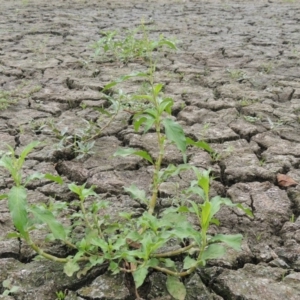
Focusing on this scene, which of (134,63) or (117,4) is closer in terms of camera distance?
(134,63)

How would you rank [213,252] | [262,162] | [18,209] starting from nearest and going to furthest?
[18,209]
[213,252]
[262,162]

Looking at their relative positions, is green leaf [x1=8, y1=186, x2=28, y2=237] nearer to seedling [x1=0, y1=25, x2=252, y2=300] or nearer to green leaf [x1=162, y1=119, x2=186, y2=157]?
seedling [x1=0, y1=25, x2=252, y2=300]

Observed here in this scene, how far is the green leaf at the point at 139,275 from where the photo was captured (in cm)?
143

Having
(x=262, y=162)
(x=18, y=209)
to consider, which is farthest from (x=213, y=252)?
(x=262, y=162)

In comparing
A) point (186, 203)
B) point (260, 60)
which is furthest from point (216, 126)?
point (260, 60)

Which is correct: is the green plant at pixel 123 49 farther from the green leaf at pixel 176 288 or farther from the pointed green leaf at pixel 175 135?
the green leaf at pixel 176 288

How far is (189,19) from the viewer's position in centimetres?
702

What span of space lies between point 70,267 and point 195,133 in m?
1.39

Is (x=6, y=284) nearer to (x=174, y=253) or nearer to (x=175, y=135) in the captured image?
(x=174, y=253)

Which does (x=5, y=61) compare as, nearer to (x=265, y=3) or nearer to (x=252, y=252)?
(x=252, y=252)

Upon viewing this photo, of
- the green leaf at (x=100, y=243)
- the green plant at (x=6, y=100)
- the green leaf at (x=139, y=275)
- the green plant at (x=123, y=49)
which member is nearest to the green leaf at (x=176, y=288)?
the green leaf at (x=139, y=275)

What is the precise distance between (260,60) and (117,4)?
4.71 meters

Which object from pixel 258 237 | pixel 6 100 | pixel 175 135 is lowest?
pixel 6 100

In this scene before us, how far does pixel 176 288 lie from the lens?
152 cm
